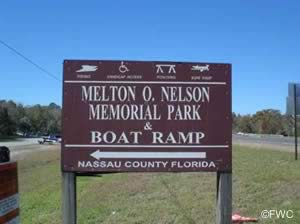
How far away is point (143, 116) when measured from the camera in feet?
19.8

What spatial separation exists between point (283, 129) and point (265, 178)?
141 metres

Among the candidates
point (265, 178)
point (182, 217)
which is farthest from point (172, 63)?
point (265, 178)

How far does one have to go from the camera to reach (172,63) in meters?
6.00

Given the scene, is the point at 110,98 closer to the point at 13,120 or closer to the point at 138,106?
the point at 138,106

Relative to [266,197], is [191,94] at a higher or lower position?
higher

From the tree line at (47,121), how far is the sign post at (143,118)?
135937mm

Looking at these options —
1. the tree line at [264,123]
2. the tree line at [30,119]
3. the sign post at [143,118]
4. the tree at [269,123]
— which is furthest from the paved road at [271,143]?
the tree line at [30,119]

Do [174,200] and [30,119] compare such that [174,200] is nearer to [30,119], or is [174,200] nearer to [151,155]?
[151,155]

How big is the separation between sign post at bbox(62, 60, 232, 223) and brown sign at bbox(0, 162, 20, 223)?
53 centimetres

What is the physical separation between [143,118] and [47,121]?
633 ft

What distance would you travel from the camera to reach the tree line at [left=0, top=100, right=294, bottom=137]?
158m

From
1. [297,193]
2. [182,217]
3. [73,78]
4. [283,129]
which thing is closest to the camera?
[73,78]

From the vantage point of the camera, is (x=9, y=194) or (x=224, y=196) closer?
(x=9, y=194)

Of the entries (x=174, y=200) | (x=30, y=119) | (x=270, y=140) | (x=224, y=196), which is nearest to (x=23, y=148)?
(x=270, y=140)
